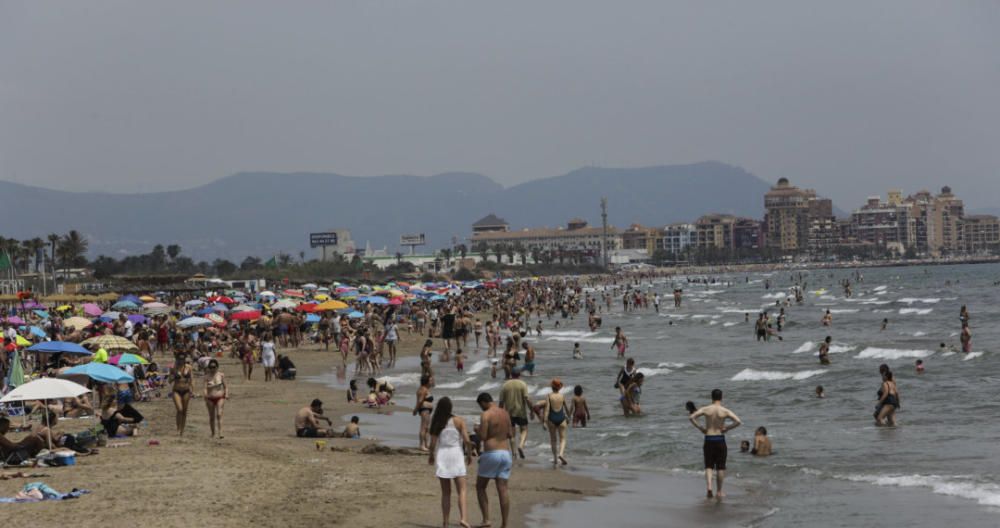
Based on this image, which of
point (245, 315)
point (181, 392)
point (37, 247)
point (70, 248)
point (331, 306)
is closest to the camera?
point (181, 392)

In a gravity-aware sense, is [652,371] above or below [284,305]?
below

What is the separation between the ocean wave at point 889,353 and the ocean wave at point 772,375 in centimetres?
605

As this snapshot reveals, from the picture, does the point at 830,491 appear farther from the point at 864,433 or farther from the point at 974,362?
the point at 974,362

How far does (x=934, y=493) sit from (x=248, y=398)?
44.7 feet

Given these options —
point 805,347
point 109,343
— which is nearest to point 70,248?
point 805,347

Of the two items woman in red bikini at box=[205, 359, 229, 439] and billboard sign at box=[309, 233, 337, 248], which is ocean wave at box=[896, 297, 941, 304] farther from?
billboard sign at box=[309, 233, 337, 248]

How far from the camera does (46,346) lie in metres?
18.7

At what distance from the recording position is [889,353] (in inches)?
1316

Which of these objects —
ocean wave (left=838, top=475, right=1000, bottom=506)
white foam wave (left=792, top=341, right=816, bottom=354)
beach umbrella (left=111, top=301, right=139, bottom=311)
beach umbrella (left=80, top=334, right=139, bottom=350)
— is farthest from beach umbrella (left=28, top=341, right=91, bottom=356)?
white foam wave (left=792, top=341, right=816, bottom=354)

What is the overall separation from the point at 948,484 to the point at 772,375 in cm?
1438

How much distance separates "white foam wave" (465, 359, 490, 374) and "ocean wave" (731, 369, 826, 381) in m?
6.70

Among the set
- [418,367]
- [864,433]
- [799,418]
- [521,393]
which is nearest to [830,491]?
[521,393]

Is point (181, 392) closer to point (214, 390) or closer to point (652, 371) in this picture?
point (214, 390)

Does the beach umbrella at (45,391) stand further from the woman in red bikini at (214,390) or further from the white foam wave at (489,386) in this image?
the white foam wave at (489,386)
